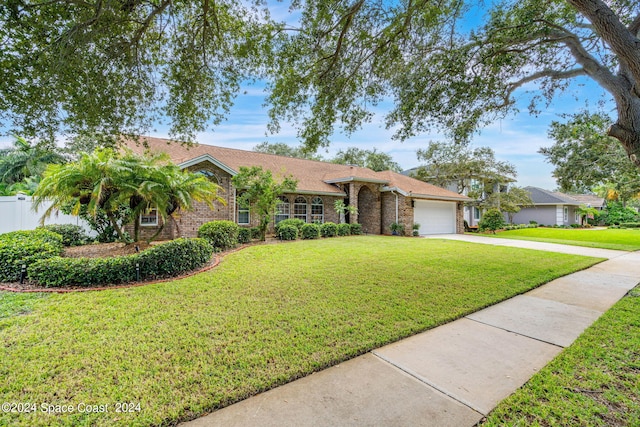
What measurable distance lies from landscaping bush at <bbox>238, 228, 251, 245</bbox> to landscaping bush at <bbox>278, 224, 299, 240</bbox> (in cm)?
182

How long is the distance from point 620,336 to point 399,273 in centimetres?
406

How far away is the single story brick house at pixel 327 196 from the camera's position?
552 inches

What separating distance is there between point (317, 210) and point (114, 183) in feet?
37.7

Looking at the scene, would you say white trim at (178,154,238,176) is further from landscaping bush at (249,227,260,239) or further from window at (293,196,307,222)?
window at (293,196,307,222)

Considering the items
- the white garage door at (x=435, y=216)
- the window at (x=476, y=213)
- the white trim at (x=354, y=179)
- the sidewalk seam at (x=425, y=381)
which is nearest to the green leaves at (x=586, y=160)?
the white garage door at (x=435, y=216)

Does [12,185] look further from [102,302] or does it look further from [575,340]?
[575,340]

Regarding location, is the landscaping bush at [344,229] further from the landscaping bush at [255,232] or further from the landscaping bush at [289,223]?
the landscaping bush at [255,232]

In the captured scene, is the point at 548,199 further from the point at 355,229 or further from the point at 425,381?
the point at 425,381

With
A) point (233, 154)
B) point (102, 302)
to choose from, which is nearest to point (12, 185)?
point (233, 154)

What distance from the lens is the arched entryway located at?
19.3m

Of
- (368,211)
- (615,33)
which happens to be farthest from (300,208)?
(615,33)

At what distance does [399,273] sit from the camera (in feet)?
Result: 24.2

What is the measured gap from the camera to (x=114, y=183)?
25.2 feet

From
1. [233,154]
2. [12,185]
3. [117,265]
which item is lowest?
[117,265]
